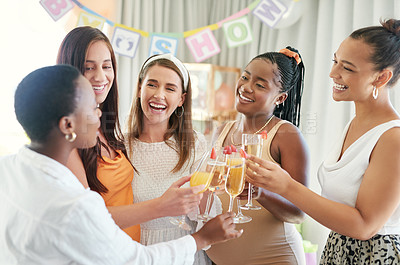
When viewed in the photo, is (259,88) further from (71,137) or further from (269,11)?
(269,11)

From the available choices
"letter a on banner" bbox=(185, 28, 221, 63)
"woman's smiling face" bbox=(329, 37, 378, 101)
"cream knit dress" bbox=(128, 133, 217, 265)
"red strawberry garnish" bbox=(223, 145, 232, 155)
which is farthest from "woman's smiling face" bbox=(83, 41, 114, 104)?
"letter a on banner" bbox=(185, 28, 221, 63)

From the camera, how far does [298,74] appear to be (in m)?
1.84

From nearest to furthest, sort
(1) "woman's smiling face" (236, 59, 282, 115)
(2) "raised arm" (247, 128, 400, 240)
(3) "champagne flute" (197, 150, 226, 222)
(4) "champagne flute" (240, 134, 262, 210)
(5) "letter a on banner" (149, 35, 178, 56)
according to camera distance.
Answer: (2) "raised arm" (247, 128, 400, 240)
(3) "champagne flute" (197, 150, 226, 222)
(4) "champagne flute" (240, 134, 262, 210)
(1) "woman's smiling face" (236, 59, 282, 115)
(5) "letter a on banner" (149, 35, 178, 56)

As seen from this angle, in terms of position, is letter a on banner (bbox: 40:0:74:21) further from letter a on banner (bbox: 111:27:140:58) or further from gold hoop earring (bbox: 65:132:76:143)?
gold hoop earring (bbox: 65:132:76:143)

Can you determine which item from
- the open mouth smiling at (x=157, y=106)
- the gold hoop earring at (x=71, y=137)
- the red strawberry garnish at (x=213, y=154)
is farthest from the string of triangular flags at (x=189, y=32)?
the gold hoop earring at (x=71, y=137)

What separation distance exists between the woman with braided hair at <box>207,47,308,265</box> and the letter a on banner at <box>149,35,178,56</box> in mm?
1812

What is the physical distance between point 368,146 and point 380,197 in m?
0.18

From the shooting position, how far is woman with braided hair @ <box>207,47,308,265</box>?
62.8 inches

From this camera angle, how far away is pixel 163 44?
138 inches

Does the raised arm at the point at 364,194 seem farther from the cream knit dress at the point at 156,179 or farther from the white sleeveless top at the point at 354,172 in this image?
the cream knit dress at the point at 156,179

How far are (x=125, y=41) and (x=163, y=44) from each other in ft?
1.09

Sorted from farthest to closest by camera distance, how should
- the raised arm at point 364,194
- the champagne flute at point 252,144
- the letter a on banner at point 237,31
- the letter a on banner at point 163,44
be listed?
the letter a on banner at point 163,44 → the letter a on banner at point 237,31 → the champagne flute at point 252,144 → the raised arm at point 364,194

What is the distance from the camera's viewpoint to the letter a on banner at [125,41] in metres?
3.39

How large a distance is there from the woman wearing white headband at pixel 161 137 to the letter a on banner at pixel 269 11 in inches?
58.0
